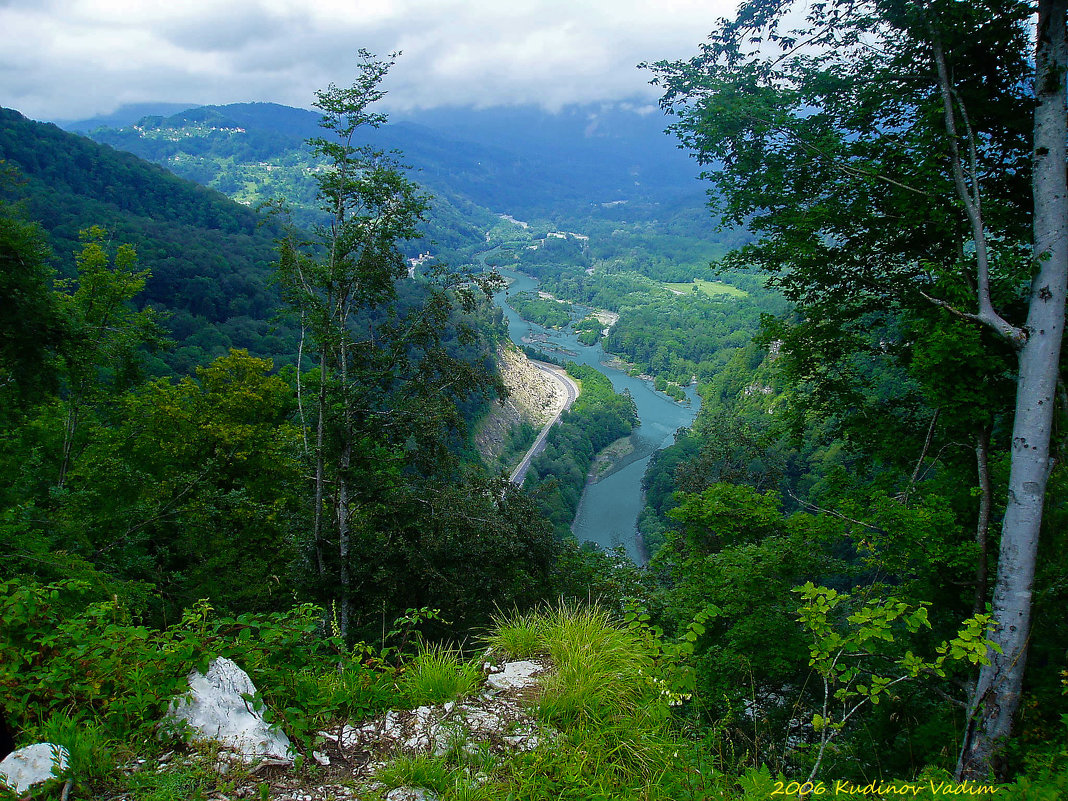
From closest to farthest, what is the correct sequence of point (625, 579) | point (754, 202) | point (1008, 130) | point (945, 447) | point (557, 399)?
1. point (1008, 130)
2. point (945, 447)
3. point (754, 202)
4. point (625, 579)
5. point (557, 399)

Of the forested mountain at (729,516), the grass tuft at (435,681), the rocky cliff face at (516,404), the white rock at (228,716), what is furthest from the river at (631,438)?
the white rock at (228,716)

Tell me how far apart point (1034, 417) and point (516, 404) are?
186ft

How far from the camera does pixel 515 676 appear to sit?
3701 mm

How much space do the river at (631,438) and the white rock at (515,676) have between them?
1741 centimetres

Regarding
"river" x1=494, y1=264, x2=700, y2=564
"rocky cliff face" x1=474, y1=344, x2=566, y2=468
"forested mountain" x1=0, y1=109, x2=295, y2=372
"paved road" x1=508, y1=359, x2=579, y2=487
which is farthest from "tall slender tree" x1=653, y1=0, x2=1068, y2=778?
"rocky cliff face" x1=474, y1=344, x2=566, y2=468

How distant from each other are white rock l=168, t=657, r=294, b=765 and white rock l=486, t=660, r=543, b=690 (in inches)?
50.1

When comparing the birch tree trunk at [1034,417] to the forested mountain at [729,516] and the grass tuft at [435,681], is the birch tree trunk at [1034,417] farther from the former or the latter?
the grass tuft at [435,681]

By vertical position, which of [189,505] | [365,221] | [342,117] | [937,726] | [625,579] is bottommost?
[625,579]

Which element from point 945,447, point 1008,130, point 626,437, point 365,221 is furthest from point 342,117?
point 626,437

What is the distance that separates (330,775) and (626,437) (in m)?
60.9

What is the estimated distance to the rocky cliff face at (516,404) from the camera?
52.7 metres

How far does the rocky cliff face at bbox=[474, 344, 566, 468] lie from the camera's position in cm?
5266

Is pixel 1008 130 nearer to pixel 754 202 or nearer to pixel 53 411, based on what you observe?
pixel 754 202

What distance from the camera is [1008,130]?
5.47 meters
